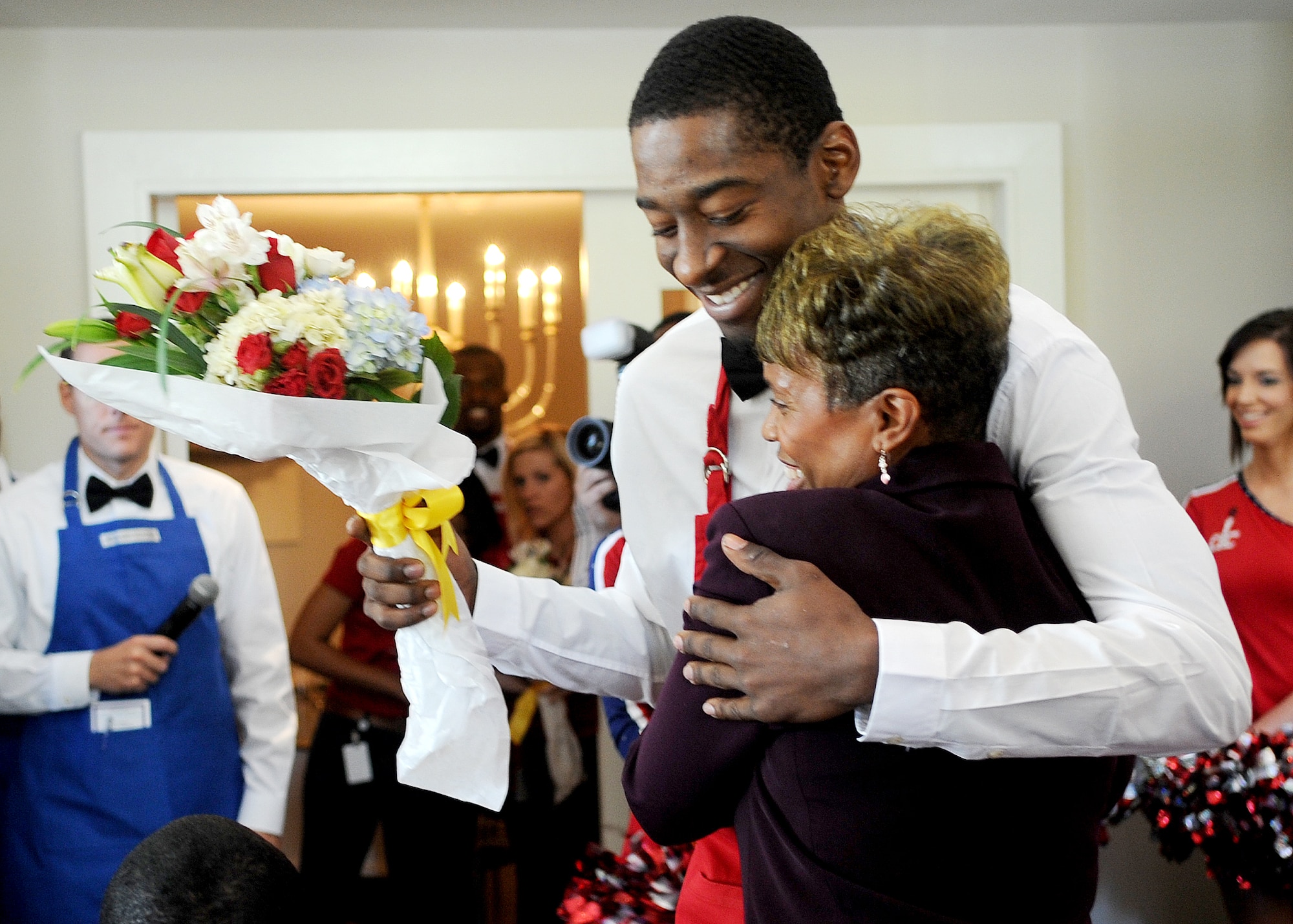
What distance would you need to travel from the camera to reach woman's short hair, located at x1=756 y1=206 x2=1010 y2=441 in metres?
1.08

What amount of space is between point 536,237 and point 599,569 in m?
2.71

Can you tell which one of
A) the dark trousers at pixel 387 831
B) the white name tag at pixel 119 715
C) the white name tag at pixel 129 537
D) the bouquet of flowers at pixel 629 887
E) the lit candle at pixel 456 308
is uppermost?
the lit candle at pixel 456 308

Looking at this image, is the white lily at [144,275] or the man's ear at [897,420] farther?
the white lily at [144,275]

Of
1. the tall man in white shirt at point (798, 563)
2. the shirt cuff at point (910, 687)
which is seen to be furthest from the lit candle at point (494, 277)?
the shirt cuff at point (910, 687)

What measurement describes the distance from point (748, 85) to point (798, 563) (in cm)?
59

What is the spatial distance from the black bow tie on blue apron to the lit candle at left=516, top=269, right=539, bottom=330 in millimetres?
3398

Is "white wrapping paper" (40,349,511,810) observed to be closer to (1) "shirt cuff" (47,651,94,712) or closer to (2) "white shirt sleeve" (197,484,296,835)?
(1) "shirt cuff" (47,651,94,712)

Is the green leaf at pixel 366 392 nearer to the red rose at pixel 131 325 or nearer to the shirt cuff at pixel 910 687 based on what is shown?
the red rose at pixel 131 325

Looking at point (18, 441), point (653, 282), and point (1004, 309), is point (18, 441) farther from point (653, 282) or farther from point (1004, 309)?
point (1004, 309)

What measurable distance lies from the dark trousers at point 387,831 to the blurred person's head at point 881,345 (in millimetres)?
2592

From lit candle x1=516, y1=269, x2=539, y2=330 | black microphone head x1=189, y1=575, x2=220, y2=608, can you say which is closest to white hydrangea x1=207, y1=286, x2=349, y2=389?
black microphone head x1=189, y1=575, x2=220, y2=608

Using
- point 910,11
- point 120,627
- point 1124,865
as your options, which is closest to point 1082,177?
point 910,11

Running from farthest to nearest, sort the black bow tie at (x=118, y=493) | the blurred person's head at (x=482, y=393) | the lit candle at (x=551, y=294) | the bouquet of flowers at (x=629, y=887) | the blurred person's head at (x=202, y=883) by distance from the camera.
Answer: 1. the lit candle at (x=551, y=294)
2. the blurred person's head at (x=482, y=393)
3. the black bow tie at (x=118, y=493)
4. the bouquet of flowers at (x=629, y=887)
5. the blurred person's head at (x=202, y=883)

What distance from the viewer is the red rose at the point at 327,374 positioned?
3.81 feet
